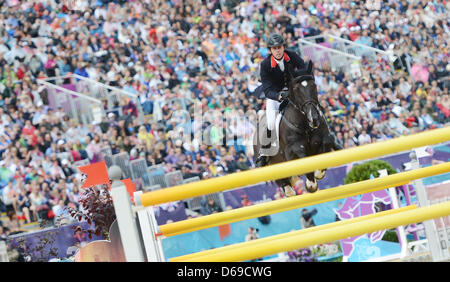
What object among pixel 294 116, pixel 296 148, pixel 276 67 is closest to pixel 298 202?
pixel 296 148

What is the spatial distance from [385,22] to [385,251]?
8.43m

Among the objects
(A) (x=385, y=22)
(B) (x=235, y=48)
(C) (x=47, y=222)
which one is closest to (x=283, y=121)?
(C) (x=47, y=222)

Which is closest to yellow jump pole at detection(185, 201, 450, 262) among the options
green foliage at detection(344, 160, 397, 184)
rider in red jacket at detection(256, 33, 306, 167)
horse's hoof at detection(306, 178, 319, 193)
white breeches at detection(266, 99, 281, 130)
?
horse's hoof at detection(306, 178, 319, 193)

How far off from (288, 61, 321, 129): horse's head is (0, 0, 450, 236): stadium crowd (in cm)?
562

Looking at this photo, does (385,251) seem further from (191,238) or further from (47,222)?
(47,222)

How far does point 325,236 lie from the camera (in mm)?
3643

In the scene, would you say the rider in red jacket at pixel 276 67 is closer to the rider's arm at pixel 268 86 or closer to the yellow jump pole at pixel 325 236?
the rider's arm at pixel 268 86

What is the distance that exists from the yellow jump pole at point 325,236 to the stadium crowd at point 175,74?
24.9 ft

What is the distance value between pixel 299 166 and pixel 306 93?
8.57 feet

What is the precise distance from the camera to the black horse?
6.12m

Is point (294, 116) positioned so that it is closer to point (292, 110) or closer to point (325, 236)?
point (292, 110)

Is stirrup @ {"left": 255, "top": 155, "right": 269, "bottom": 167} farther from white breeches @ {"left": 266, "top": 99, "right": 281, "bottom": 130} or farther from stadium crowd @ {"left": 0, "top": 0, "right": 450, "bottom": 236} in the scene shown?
stadium crowd @ {"left": 0, "top": 0, "right": 450, "bottom": 236}

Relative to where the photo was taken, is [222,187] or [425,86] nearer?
[222,187]

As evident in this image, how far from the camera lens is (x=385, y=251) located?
920cm
